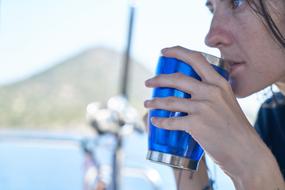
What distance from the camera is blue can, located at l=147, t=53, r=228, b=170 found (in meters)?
0.73

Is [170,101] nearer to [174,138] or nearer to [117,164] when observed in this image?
[174,138]

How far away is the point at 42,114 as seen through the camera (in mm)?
2420

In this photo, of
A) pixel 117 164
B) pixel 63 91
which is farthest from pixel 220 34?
pixel 63 91

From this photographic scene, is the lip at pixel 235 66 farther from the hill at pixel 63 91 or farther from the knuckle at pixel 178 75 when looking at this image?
the hill at pixel 63 91

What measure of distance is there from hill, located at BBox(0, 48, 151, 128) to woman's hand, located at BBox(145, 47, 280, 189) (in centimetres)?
158

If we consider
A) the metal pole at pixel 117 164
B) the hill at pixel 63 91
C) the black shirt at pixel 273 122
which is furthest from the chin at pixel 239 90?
the hill at pixel 63 91

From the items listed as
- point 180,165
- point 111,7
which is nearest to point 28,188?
point 111,7

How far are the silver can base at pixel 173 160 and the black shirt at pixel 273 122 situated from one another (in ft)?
1.45

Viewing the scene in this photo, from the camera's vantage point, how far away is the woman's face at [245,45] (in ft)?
2.61

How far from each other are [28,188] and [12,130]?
0.60 metres

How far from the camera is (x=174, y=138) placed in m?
0.74

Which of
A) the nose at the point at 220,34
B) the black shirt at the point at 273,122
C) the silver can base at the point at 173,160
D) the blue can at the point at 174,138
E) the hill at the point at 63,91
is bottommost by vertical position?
the hill at the point at 63,91

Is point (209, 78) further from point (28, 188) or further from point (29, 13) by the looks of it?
point (29, 13)

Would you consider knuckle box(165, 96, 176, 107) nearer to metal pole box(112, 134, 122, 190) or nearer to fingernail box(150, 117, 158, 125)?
fingernail box(150, 117, 158, 125)
